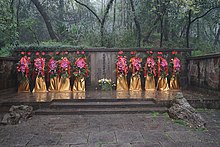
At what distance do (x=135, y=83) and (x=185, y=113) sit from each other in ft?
10.8

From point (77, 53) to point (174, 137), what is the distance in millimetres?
5278

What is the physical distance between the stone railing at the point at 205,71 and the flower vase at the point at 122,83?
2898mm

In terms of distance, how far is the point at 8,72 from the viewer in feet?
22.1

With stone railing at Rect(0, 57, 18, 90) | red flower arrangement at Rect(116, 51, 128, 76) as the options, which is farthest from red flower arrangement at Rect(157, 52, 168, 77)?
stone railing at Rect(0, 57, 18, 90)

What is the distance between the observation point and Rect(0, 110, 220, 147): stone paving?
9.59ft

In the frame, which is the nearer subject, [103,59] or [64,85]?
[64,85]

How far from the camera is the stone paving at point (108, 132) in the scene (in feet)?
9.59

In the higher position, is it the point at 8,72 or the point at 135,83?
the point at 8,72

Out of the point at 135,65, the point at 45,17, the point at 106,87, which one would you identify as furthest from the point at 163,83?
the point at 45,17

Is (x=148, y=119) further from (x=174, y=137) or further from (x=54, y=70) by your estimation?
(x=54, y=70)

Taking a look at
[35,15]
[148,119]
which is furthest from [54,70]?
[35,15]

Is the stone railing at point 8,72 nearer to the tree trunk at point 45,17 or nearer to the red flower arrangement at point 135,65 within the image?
the red flower arrangement at point 135,65

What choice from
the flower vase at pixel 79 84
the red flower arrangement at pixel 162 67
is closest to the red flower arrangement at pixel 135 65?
the red flower arrangement at pixel 162 67

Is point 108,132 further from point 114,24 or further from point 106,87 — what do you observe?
point 114,24
